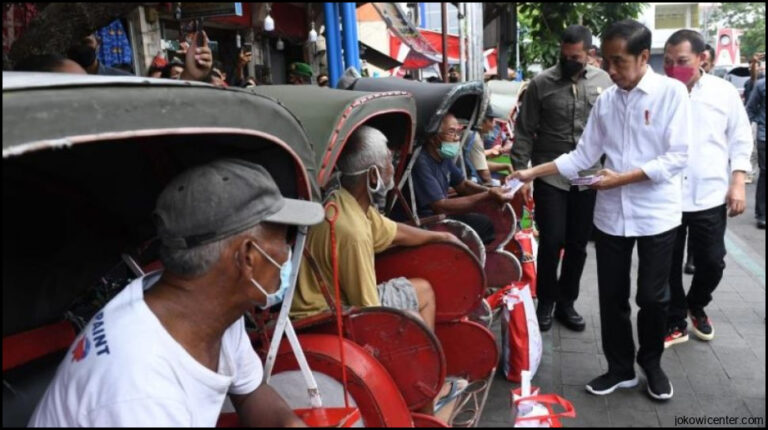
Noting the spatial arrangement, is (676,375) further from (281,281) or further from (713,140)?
(281,281)

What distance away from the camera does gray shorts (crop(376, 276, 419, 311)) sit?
2.90m

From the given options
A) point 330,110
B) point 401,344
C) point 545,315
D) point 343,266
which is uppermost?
point 330,110

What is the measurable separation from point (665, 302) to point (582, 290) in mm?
2183

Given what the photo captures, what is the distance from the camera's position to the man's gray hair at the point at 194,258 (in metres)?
1.60

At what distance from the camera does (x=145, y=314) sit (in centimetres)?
155

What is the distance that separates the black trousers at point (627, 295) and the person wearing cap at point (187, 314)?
1905 millimetres

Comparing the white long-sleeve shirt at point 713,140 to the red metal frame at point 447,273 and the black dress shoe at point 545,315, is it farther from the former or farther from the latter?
the red metal frame at point 447,273

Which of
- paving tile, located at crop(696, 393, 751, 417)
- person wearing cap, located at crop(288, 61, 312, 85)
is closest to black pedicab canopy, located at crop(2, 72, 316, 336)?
paving tile, located at crop(696, 393, 751, 417)

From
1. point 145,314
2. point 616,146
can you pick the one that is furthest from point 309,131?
point 616,146

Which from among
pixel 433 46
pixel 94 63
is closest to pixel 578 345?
pixel 94 63

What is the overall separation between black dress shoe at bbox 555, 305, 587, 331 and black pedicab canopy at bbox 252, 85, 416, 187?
202cm

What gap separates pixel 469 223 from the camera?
13.8ft

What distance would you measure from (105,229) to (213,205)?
0.94 meters

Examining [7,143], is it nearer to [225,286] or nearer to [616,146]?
[225,286]
